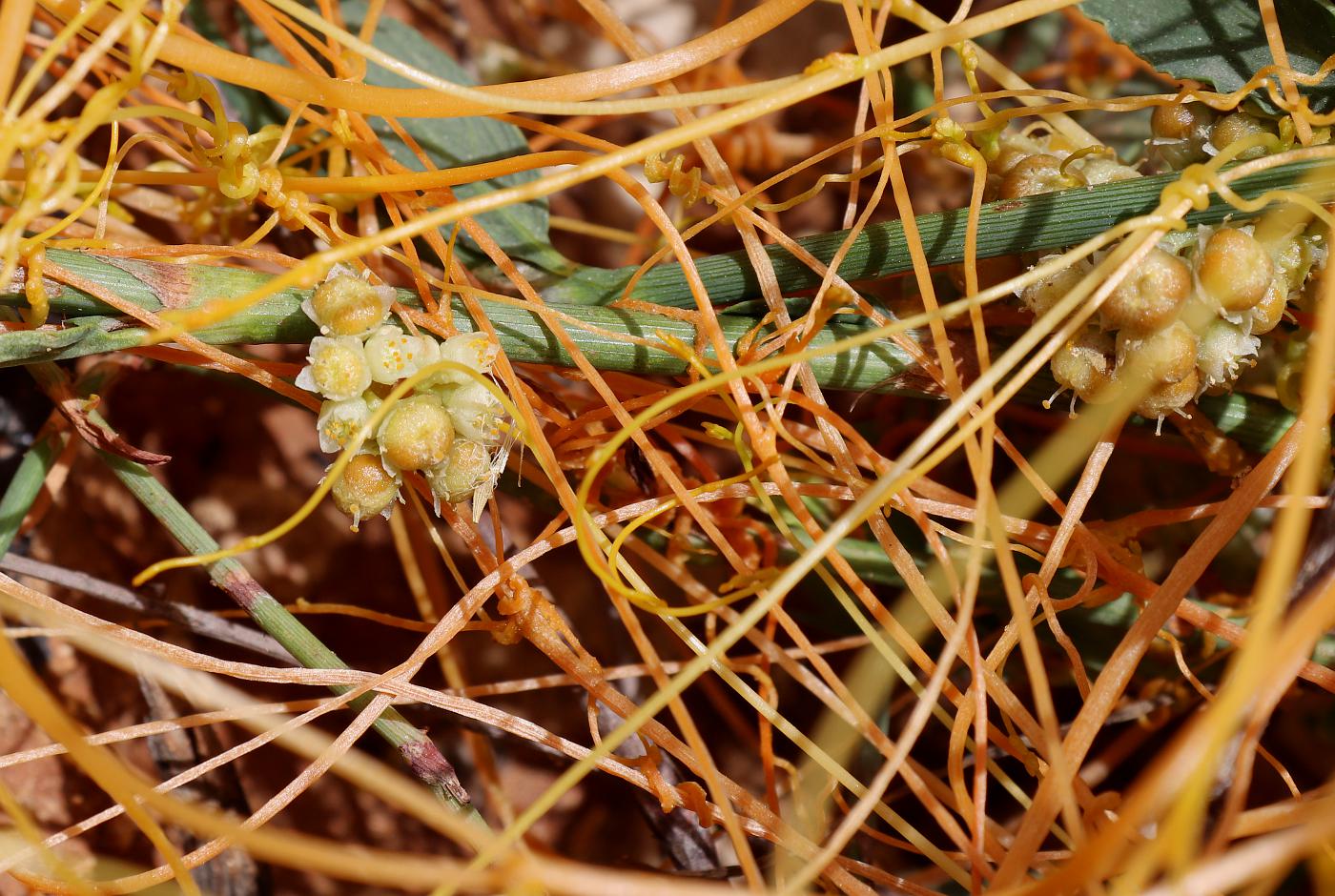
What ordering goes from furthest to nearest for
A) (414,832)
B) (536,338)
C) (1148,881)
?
(414,832) → (1148,881) → (536,338)

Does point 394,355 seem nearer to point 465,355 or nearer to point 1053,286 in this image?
point 465,355

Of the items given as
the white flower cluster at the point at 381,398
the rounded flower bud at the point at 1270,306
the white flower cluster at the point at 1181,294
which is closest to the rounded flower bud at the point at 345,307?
the white flower cluster at the point at 381,398

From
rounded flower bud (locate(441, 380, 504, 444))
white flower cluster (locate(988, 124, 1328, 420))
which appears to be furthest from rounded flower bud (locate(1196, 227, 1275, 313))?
rounded flower bud (locate(441, 380, 504, 444))

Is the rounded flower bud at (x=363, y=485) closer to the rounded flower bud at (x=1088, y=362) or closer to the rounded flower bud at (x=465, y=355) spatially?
the rounded flower bud at (x=465, y=355)

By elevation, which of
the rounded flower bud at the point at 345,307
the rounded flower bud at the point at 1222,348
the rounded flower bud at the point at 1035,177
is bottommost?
the rounded flower bud at the point at 1222,348

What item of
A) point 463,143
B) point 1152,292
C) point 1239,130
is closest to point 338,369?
point 463,143

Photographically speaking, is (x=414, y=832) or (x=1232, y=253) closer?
(x=1232, y=253)

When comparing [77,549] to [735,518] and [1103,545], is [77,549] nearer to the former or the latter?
[735,518]

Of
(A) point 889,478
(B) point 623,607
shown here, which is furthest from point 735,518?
(A) point 889,478
